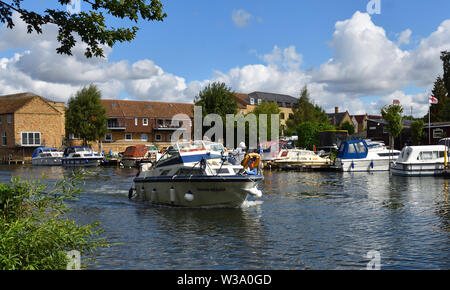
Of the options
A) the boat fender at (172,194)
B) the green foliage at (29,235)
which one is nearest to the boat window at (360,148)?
the boat fender at (172,194)

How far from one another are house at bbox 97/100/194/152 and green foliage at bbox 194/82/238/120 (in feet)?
40.0

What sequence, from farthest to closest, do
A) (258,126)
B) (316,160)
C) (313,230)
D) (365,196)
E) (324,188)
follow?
1. (258,126)
2. (316,160)
3. (324,188)
4. (365,196)
5. (313,230)

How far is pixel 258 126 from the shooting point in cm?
7550

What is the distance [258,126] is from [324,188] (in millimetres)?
44801

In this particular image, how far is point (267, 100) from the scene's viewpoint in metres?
119

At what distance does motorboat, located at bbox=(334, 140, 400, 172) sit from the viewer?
4438 cm

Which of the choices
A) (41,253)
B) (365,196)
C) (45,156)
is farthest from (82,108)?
(41,253)

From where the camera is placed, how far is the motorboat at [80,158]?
61263 millimetres

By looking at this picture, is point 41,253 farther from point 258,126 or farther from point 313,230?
point 258,126

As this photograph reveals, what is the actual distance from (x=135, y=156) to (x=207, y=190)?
40.3 metres

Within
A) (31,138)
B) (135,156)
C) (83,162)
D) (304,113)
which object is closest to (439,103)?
(304,113)

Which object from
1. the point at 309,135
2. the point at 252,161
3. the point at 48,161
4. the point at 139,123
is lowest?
the point at 48,161

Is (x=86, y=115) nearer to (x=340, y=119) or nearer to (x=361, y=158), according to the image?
(x=361, y=158)

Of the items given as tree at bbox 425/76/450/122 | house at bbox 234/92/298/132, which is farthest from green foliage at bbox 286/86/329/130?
tree at bbox 425/76/450/122
